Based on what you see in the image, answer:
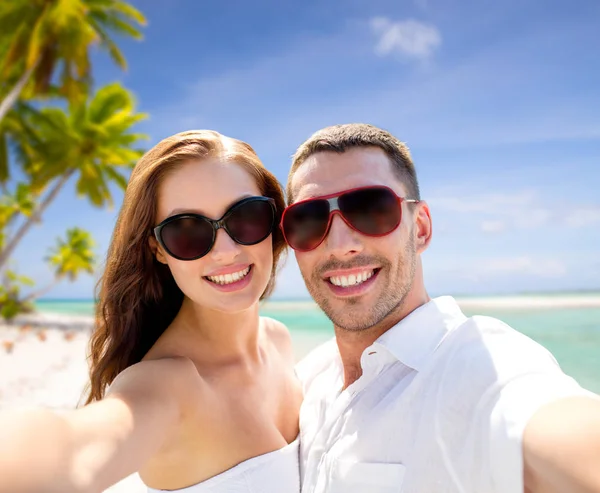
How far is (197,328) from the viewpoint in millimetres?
2736

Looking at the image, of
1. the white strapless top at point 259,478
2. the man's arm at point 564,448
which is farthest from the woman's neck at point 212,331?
the man's arm at point 564,448

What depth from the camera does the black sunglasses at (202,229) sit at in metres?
2.45

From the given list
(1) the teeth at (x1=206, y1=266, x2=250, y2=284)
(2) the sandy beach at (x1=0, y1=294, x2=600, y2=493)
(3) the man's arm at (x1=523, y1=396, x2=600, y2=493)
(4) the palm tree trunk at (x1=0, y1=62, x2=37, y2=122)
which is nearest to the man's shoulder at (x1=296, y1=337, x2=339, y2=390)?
(1) the teeth at (x1=206, y1=266, x2=250, y2=284)

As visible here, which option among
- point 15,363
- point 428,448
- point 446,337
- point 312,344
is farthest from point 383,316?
point 312,344

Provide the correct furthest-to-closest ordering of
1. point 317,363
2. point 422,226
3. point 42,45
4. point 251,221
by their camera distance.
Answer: point 42,45 → point 317,363 → point 422,226 → point 251,221

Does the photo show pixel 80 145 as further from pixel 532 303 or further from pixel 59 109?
pixel 532 303

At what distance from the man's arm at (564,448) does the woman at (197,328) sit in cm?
130

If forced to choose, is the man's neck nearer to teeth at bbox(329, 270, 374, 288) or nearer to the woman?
teeth at bbox(329, 270, 374, 288)

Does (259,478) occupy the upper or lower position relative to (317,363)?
lower

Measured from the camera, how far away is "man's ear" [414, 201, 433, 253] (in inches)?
103

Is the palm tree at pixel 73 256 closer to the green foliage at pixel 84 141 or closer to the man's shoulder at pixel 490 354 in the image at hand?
the green foliage at pixel 84 141

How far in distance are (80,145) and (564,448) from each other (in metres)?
27.0

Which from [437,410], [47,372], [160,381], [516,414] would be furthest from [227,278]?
[47,372]

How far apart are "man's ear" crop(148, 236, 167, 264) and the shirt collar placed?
4.29ft
